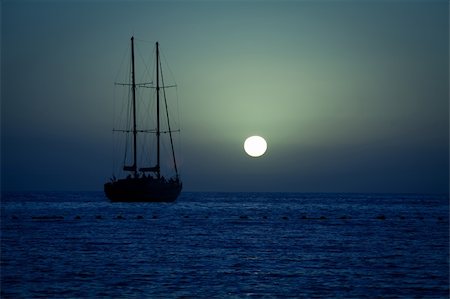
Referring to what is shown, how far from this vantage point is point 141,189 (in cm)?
9644

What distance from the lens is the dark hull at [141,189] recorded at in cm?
9625

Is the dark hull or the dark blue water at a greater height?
the dark hull

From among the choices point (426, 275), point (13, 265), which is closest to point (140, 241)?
point (13, 265)

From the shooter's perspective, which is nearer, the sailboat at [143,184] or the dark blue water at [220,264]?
the dark blue water at [220,264]

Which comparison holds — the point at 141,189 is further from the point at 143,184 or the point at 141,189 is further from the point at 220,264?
the point at 220,264

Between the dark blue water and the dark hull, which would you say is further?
the dark hull

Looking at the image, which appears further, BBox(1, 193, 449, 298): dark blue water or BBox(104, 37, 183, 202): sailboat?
BBox(104, 37, 183, 202): sailboat

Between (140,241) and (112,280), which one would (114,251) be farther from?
(112,280)

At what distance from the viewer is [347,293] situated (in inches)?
1055

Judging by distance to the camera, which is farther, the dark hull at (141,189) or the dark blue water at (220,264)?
the dark hull at (141,189)

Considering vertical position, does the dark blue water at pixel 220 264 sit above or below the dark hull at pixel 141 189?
below

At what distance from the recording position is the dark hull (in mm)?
96250

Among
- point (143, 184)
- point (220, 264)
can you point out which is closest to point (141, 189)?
point (143, 184)

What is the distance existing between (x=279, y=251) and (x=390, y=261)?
7.21 m
